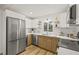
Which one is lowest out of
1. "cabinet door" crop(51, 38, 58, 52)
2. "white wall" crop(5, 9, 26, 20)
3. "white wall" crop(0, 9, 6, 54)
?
"cabinet door" crop(51, 38, 58, 52)

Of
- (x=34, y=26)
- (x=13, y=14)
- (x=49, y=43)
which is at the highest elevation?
(x=13, y=14)

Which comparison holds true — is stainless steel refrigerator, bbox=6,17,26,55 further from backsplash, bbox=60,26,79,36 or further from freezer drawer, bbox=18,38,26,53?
backsplash, bbox=60,26,79,36

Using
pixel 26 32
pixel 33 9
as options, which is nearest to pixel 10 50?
pixel 26 32

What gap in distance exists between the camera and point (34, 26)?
267cm

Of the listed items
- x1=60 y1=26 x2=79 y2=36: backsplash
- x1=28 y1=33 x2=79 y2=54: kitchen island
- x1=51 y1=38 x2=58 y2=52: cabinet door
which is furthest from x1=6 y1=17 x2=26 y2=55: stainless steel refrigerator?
x1=60 y1=26 x2=79 y2=36: backsplash

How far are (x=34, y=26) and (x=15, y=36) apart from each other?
68cm

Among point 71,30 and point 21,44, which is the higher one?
point 71,30

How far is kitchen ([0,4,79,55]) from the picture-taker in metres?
1.96

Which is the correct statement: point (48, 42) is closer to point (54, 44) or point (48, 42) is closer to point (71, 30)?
point (54, 44)

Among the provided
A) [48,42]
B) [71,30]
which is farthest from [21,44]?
[71,30]

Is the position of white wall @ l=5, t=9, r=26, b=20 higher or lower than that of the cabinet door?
higher

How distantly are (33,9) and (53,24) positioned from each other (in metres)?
1.23

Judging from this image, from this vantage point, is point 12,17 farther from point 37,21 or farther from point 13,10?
point 37,21

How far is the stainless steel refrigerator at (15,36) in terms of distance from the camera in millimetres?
2163
